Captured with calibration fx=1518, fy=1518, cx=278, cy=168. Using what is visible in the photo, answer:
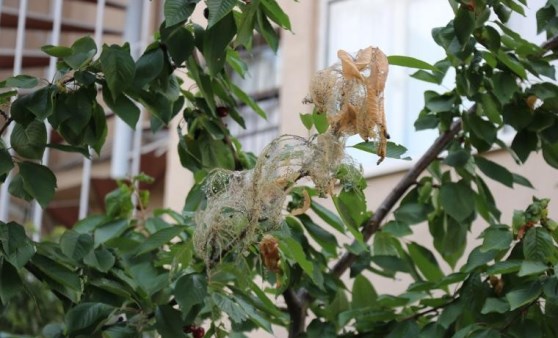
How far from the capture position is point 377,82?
18.7 feet

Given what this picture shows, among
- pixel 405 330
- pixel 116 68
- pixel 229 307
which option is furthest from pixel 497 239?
pixel 116 68

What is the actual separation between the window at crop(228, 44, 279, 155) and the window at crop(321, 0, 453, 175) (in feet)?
3.51

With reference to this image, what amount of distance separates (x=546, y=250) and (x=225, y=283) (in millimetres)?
1596

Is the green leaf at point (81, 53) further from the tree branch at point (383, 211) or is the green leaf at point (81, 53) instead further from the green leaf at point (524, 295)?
the green leaf at point (524, 295)

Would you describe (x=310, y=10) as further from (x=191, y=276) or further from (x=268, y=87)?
(x=191, y=276)

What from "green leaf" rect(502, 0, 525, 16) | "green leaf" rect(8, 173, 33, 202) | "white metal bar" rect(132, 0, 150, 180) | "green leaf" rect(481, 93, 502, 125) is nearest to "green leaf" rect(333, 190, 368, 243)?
"green leaf" rect(481, 93, 502, 125)

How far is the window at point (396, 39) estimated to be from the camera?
11370mm

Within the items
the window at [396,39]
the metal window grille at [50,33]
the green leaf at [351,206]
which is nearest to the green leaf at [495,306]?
the green leaf at [351,206]

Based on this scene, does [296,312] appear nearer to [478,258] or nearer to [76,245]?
[478,258]

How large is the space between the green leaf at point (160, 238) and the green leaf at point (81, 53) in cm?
101

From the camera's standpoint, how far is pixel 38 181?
6.93 meters

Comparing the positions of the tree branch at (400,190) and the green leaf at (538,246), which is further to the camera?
the tree branch at (400,190)

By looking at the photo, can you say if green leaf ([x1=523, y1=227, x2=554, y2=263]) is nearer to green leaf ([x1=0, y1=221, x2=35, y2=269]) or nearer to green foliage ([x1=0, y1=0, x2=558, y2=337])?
green foliage ([x1=0, y1=0, x2=558, y2=337])

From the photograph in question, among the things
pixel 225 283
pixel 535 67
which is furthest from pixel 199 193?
pixel 535 67
